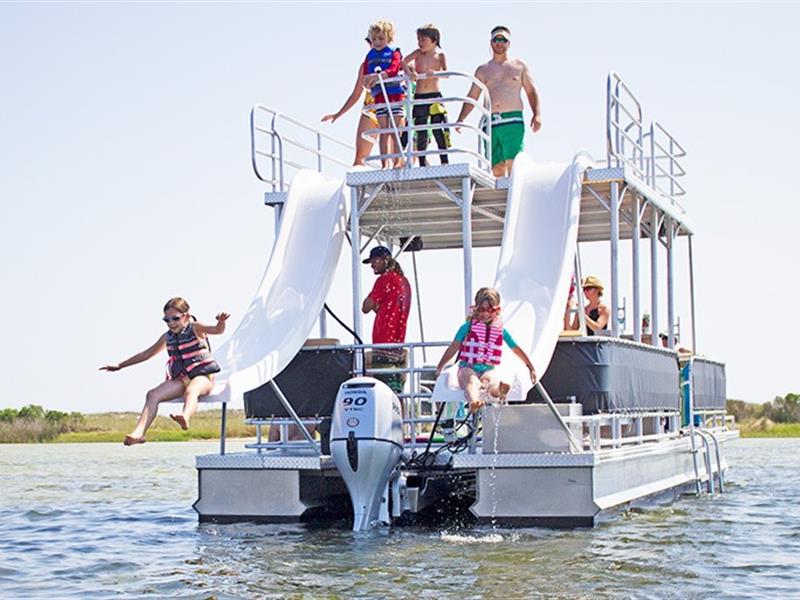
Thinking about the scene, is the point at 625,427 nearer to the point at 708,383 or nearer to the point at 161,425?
the point at 708,383

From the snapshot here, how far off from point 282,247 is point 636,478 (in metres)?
4.40

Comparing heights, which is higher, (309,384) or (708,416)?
(309,384)

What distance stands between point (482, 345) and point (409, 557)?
2162 mm

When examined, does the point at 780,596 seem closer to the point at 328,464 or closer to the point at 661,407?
the point at 328,464

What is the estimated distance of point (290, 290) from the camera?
15273mm

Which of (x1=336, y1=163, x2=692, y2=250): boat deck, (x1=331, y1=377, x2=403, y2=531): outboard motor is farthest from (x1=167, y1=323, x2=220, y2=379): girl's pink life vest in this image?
(x1=336, y1=163, x2=692, y2=250): boat deck

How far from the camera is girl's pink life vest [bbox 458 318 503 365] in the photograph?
43.2 feet

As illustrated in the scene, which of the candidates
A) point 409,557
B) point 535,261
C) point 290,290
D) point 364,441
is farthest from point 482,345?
point 290,290

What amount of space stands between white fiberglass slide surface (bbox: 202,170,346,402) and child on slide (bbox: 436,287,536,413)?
2045 mm

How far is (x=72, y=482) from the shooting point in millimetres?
25312

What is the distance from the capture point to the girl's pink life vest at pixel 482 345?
1316 cm

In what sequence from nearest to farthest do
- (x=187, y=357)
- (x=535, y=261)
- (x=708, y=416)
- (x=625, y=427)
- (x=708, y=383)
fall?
(x=187, y=357)
(x=535, y=261)
(x=625, y=427)
(x=708, y=383)
(x=708, y=416)

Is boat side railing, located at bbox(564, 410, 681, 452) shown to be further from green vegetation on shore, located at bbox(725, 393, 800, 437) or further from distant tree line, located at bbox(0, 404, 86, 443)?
distant tree line, located at bbox(0, 404, 86, 443)

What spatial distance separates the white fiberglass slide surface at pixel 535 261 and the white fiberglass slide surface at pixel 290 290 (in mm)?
1901
